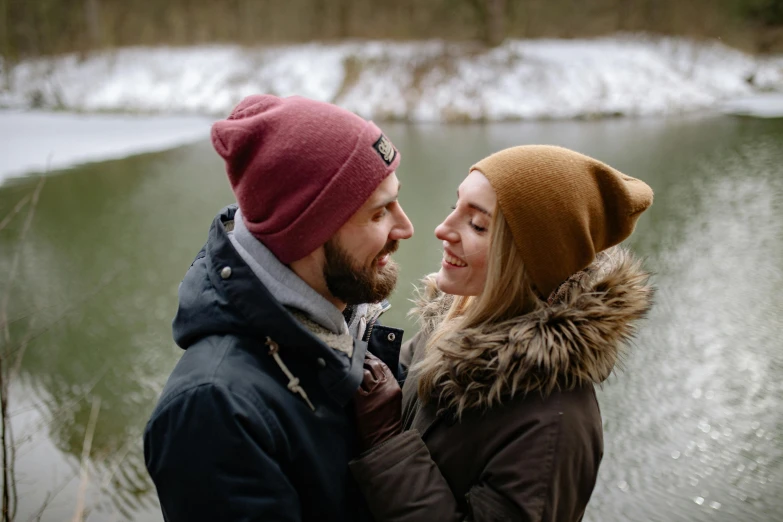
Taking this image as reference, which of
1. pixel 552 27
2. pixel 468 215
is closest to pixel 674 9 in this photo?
pixel 552 27

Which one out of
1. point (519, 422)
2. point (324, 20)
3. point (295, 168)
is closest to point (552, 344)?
point (519, 422)

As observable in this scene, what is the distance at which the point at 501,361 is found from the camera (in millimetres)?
1312

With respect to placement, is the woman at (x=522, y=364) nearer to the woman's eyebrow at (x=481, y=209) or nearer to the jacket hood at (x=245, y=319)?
the woman's eyebrow at (x=481, y=209)

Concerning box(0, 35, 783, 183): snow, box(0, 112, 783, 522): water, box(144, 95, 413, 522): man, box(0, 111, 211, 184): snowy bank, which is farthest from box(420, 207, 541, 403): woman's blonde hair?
box(0, 35, 783, 183): snow

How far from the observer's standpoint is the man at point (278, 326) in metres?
1.13

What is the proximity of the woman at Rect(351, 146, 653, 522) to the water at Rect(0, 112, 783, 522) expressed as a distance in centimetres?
133

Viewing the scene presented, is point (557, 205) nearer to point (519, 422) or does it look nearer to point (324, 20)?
point (519, 422)

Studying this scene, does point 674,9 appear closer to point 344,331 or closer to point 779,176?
point 779,176

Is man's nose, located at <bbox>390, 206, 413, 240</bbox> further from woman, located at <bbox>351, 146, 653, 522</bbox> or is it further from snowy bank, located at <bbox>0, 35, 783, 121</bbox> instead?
snowy bank, located at <bbox>0, 35, 783, 121</bbox>

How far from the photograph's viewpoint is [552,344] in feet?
4.28

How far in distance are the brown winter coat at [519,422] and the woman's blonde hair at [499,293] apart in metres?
0.05

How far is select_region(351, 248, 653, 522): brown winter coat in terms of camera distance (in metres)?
1.22

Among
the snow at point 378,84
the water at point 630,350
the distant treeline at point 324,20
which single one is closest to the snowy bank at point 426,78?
the snow at point 378,84

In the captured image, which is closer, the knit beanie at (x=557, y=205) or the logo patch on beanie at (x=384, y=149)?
the knit beanie at (x=557, y=205)
